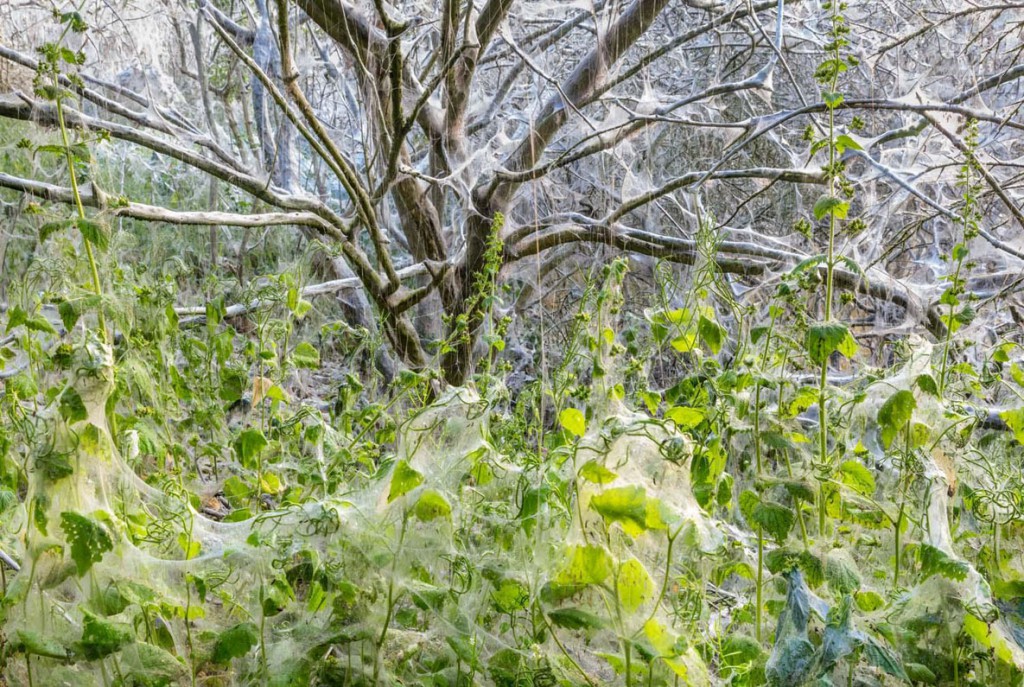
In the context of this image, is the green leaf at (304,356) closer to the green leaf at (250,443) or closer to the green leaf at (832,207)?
the green leaf at (250,443)

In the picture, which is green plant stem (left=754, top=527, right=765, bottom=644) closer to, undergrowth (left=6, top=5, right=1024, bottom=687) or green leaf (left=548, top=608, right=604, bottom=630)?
undergrowth (left=6, top=5, right=1024, bottom=687)

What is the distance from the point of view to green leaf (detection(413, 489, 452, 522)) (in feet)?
4.00

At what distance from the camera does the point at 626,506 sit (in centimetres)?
112

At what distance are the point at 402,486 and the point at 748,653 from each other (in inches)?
23.1

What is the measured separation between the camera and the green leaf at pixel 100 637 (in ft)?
3.74

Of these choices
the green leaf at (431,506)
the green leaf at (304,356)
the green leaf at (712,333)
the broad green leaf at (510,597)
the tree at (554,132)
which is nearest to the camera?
the green leaf at (431,506)

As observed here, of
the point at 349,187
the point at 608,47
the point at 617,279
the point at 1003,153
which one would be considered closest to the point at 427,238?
the point at 349,187

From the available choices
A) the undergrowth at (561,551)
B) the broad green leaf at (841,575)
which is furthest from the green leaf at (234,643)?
the broad green leaf at (841,575)

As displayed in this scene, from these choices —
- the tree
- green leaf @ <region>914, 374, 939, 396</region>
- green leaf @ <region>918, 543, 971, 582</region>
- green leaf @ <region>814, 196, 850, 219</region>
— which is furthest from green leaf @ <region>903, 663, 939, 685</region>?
the tree

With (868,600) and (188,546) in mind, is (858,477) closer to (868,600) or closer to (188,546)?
(868,600)

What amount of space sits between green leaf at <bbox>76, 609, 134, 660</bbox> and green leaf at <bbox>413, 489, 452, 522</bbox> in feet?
1.42

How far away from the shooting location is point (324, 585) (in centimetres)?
128

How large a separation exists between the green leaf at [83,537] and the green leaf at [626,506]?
0.68 m

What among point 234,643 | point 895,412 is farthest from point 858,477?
point 234,643
